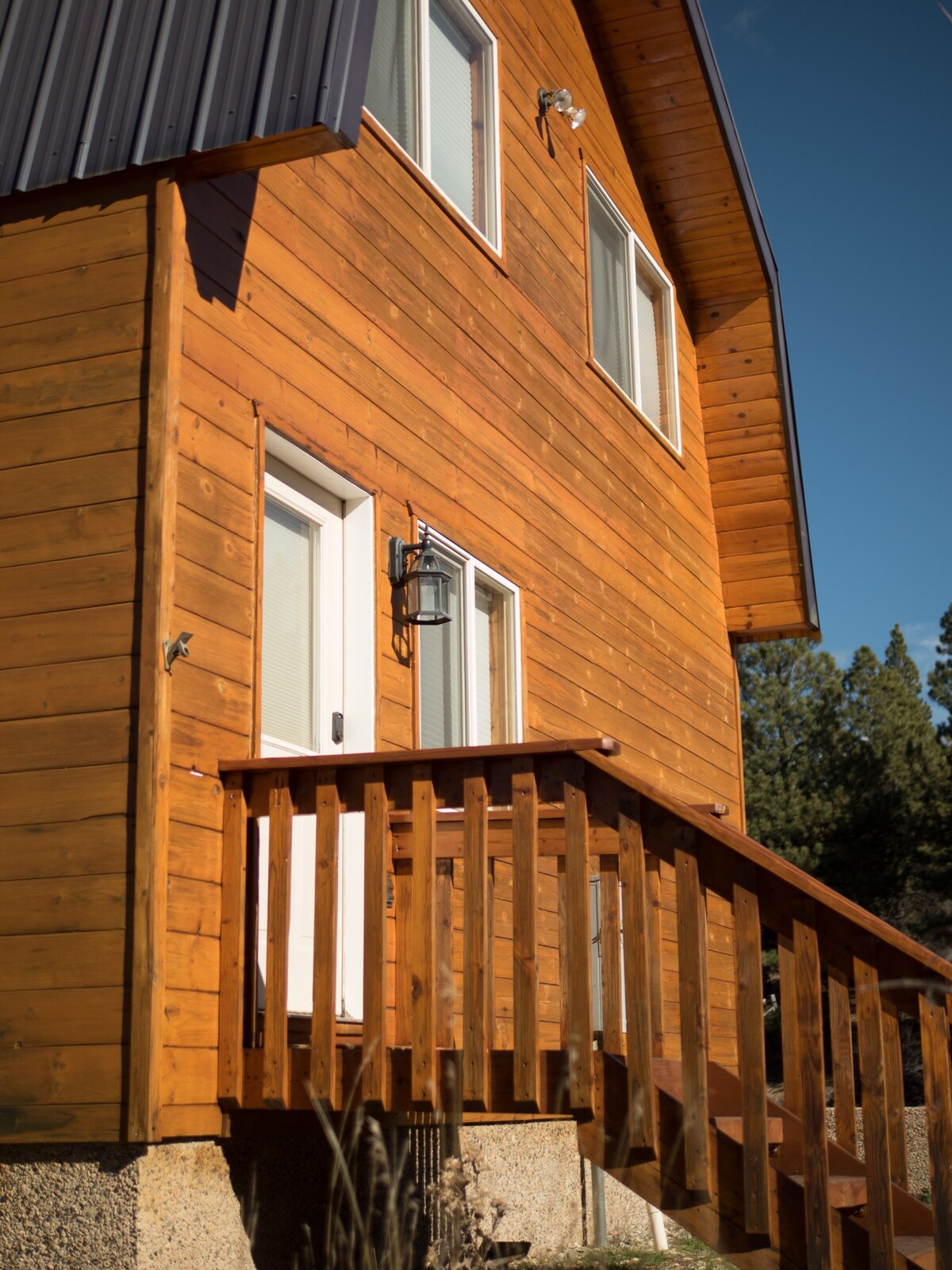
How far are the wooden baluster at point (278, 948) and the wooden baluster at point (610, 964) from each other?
3.14 feet

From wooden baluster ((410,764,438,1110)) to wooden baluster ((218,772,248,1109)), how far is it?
0.51m

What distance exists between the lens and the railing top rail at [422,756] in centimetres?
408

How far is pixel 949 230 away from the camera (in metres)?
2.36

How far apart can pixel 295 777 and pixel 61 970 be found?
0.85 m

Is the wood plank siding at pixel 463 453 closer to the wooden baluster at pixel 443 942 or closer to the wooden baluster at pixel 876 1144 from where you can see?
the wooden baluster at pixel 443 942

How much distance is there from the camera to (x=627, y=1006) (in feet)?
13.1

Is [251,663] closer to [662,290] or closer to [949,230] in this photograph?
[949,230]

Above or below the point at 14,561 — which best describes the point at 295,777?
below

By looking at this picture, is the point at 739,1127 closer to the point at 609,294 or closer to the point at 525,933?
the point at 525,933

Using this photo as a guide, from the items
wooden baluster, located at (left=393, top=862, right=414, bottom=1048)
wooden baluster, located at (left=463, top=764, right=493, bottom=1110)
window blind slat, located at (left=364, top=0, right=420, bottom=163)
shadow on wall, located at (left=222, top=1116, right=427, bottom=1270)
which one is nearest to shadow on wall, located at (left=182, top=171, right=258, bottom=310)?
window blind slat, located at (left=364, top=0, right=420, bottom=163)

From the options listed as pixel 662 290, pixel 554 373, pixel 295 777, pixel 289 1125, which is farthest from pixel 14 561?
pixel 662 290

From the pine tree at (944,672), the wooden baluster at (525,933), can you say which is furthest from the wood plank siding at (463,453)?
the pine tree at (944,672)

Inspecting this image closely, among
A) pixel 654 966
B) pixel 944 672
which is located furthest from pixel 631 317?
pixel 944 672

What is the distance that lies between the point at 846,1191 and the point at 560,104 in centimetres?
621
